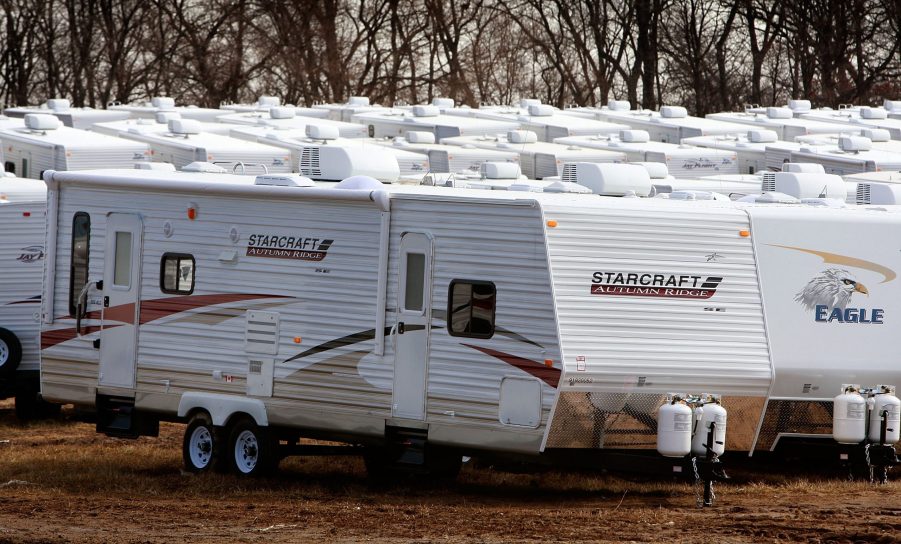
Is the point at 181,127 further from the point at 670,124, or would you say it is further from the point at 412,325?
the point at 412,325

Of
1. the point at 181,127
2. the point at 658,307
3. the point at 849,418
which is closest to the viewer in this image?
the point at 658,307

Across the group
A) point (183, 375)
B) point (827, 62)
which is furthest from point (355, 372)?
point (827, 62)

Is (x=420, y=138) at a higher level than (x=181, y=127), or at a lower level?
higher

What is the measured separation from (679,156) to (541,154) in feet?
8.57

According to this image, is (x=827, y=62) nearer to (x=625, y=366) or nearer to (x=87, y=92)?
(x=87, y=92)

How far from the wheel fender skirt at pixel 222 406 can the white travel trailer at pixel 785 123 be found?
862 inches

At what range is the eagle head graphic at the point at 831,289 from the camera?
1260 cm

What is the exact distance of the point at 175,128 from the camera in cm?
2578

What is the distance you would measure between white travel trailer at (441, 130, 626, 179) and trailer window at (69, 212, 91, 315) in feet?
34.6

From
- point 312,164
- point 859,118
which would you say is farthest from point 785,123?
point 312,164

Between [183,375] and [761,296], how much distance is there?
16.6ft

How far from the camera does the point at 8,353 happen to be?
684 inches

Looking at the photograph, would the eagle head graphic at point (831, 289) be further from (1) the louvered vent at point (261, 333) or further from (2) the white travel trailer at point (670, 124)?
(2) the white travel trailer at point (670, 124)

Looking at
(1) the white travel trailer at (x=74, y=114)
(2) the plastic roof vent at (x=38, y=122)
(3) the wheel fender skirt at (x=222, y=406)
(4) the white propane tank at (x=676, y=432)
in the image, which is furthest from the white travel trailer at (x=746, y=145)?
(4) the white propane tank at (x=676, y=432)
